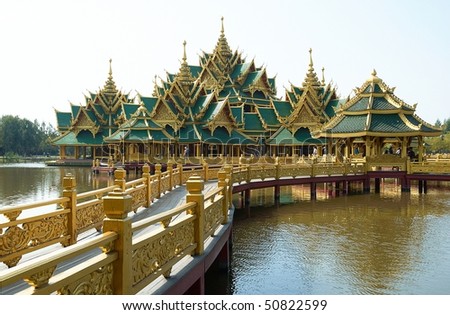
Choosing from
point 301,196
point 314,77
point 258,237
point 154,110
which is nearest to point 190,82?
point 154,110

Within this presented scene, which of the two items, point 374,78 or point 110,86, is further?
point 110,86

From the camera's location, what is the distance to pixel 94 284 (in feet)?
12.7

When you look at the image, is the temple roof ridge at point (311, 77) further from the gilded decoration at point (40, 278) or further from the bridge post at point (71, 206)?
the gilded decoration at point (40, 278)

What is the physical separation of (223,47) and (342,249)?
4300cm

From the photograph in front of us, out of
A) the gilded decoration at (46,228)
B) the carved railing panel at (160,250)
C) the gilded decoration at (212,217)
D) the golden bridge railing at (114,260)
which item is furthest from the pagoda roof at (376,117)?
the golden bridge railing at (114,260)

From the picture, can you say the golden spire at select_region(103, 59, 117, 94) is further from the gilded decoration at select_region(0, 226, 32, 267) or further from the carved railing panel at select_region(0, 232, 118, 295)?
the carved railing panel at select_region(0, 232, 118, 295)

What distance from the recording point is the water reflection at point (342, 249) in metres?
8.70

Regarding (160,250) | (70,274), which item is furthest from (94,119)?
(70,274)

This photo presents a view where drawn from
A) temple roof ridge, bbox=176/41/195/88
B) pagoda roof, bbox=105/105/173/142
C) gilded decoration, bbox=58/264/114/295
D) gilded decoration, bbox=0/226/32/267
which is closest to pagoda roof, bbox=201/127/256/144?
pagoda roof, bbox=105/105/173/142

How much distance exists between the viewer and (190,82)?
4481 cm

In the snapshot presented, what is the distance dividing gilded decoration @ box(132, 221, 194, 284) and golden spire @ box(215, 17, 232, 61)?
45.9 meters

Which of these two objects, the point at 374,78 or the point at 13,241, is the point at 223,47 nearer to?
the point at 374,78

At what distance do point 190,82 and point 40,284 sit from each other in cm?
4237

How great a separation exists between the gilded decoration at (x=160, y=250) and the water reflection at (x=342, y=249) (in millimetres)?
2693
